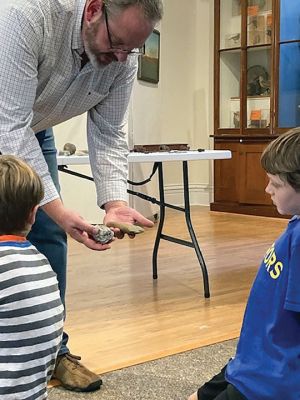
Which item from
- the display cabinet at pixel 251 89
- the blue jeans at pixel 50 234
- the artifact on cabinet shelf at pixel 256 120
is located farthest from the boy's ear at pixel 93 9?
the artifact on cabinet shelf at pixel 256 120

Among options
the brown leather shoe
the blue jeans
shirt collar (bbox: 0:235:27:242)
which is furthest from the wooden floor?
shirt collar (bbox: 0:235:27:242)

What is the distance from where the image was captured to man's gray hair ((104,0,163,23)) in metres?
1.45

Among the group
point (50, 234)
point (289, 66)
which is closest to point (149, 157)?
point (50, 234)

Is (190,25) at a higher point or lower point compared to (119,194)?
higher

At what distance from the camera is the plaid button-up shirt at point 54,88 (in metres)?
1.49

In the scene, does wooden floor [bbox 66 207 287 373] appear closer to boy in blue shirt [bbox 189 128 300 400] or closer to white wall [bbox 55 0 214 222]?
boy in blue shirt [bbox 189 128 300 400]

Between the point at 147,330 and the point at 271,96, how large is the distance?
3.70 meters

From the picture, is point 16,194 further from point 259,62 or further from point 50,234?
point 259,62

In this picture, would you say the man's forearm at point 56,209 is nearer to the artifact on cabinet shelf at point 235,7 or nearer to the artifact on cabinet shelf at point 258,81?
the artifact on cabinet shelf at point 258,81

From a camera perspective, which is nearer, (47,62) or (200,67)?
(47,62)

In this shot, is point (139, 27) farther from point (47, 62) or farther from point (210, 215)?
point (210, 215)

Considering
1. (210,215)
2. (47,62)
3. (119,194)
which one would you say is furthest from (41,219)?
(210,215)

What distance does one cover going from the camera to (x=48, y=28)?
154 centimetres

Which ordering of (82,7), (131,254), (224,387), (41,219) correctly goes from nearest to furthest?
(224,387) → (82,7) → (41,219) → (131,254)
